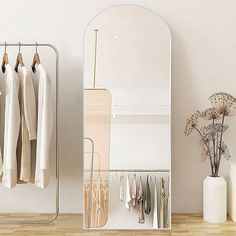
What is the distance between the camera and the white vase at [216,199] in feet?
10.5

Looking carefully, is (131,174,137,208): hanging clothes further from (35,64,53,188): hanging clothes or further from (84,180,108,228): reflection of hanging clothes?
(35,64,53,188): hanging clothes

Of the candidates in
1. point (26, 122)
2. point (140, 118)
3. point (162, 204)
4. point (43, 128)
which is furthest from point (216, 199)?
point (26, 122)

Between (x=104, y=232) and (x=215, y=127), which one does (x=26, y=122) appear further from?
(x=215, y=127)

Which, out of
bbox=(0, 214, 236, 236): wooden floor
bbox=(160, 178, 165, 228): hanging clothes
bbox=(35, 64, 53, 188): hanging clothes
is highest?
bbox=(35, 64, 53, 188): hanging clothes

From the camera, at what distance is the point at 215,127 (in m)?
3.21

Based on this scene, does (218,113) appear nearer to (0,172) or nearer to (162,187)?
(162,187)

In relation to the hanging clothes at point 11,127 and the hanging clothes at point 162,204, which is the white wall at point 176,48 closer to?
the hanging clothes at point 162,204

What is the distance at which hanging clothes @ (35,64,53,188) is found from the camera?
2.99m

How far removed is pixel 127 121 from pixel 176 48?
2.27ft

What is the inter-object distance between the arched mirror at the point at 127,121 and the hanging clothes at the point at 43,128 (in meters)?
0.29

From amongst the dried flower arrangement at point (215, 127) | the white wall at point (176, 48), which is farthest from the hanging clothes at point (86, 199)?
the dried flower arrangement at point (215, 127)

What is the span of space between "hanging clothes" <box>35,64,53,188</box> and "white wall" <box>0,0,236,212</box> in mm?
386

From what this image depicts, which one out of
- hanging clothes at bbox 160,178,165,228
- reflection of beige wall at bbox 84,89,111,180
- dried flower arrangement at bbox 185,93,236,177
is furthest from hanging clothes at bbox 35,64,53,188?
dried flower arrangement at bbox 185,93,236,177

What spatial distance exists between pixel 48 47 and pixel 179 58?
100 cm
